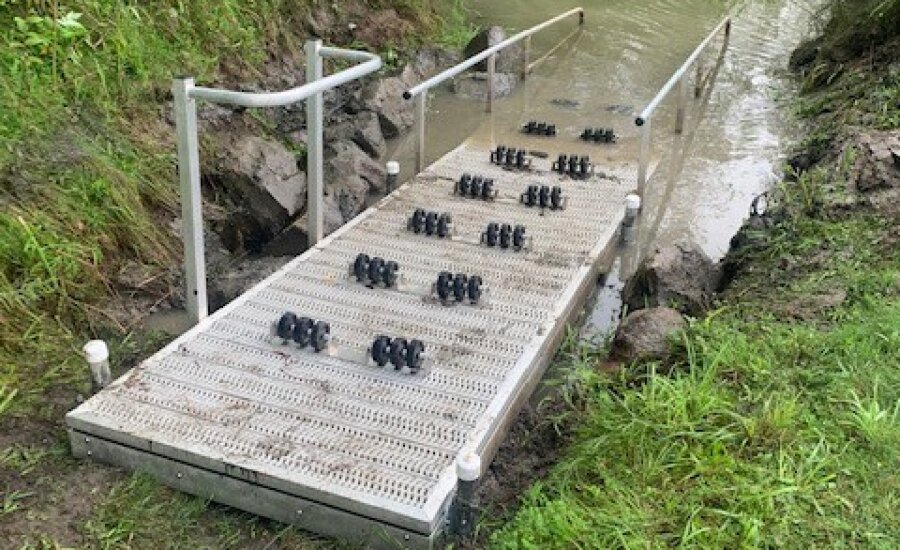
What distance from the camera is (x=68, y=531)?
10.0ft

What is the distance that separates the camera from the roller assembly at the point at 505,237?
523cm

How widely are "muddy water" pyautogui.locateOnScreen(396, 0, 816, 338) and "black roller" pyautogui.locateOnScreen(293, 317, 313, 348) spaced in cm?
183

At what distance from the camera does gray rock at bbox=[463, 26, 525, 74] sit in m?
10.2

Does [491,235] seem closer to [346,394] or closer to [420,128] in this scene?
[420,128]

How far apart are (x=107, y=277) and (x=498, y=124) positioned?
505cm

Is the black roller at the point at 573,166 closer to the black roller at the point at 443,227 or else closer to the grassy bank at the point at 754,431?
the black roller at the point at 443,227

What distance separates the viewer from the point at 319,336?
4023 mm

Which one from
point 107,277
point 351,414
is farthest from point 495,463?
point 107,277

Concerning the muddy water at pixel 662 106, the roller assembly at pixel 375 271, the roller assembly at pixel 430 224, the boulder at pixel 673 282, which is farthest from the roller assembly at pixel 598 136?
the roller assembly at pixel 375 271

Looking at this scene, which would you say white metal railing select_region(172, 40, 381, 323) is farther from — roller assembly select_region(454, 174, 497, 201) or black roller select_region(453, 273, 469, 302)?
roller assembly select_region(454, 174, 497, 201)

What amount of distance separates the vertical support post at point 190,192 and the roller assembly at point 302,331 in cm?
42

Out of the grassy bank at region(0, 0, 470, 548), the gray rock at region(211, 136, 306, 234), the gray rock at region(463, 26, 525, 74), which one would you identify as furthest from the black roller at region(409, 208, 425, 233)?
the gray rock at region(463, 26, 525, 74)

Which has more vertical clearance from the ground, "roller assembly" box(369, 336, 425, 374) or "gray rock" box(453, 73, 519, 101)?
"roller assembly" box(369, 336, 425, 374)

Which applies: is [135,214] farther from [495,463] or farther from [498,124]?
[498,124]
